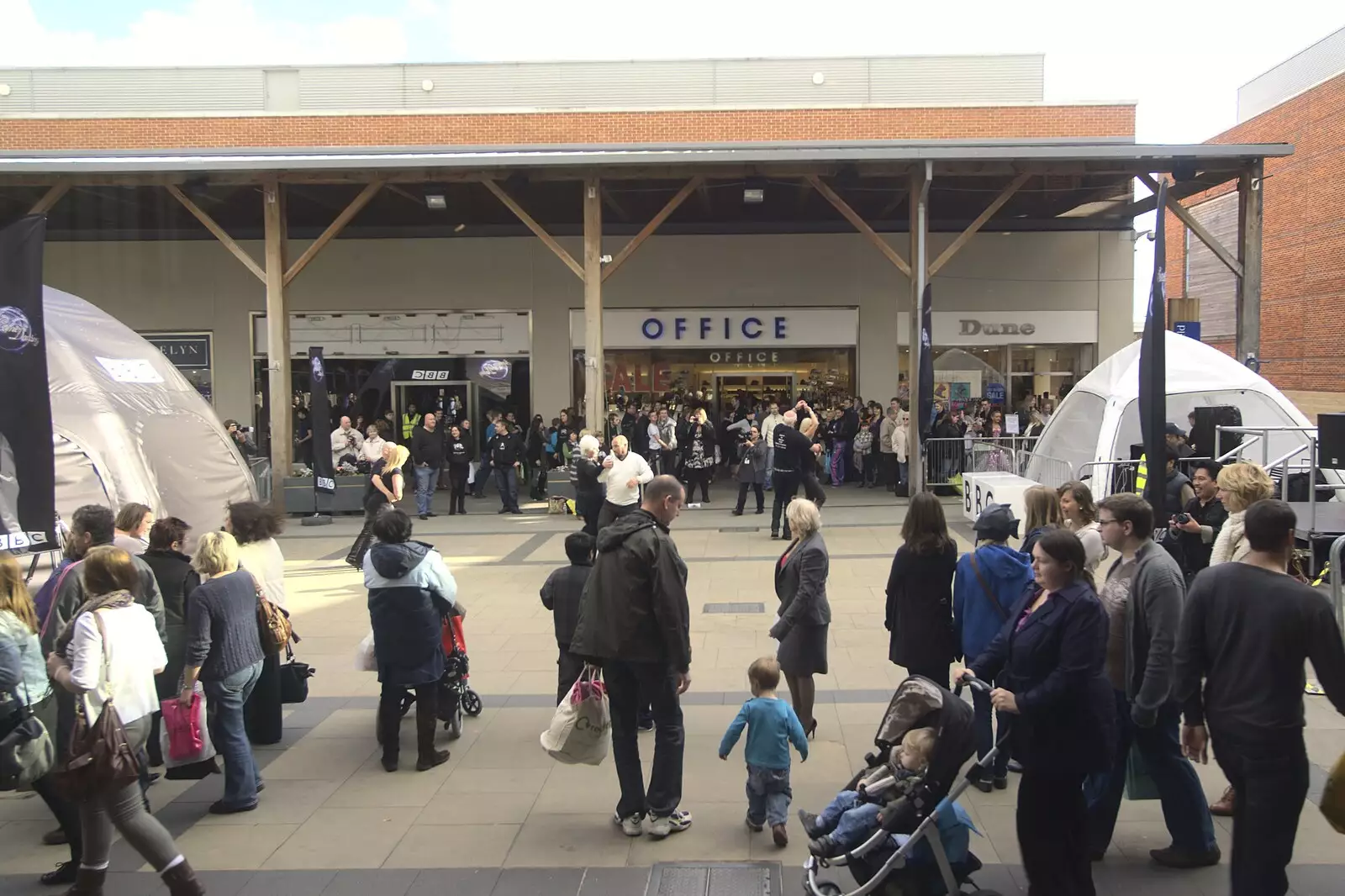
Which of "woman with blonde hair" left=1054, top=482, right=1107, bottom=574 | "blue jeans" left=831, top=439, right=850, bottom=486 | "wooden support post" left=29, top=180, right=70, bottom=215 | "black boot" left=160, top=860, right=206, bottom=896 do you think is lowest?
"black boot" left=160, top=860, right=206, bottom=896

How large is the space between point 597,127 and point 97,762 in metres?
22.1

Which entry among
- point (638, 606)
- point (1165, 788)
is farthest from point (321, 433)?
point (1165, 788)

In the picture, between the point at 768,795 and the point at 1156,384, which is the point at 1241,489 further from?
the point at 768,795

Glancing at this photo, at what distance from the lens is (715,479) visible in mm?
22781

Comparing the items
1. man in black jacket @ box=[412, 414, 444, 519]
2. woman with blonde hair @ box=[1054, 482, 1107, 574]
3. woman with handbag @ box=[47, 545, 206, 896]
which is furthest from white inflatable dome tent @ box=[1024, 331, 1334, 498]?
woman with handbag @ box=[47, 545, 206, 896]

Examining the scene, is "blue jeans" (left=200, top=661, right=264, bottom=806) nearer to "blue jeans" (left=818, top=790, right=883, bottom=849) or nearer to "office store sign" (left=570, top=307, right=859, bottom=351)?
"blue jeans" (left=818, top=790, right=883, bottom=849)

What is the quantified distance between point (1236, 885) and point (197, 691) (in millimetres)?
4746

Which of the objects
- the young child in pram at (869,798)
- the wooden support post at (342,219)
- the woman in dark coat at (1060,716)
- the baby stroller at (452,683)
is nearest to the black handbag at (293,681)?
the baby stroller at (452,683)

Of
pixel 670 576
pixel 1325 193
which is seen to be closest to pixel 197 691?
pixel 670 576

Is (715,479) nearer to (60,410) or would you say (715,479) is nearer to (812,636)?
(60,410)

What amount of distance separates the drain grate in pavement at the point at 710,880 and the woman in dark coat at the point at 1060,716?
115 cm

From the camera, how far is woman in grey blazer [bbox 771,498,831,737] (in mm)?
5898

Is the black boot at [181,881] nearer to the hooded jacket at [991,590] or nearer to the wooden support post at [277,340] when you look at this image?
the hooded jacket at [991,590]

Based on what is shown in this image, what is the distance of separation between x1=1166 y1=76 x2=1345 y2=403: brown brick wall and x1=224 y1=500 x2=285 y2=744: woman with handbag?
3302cm
